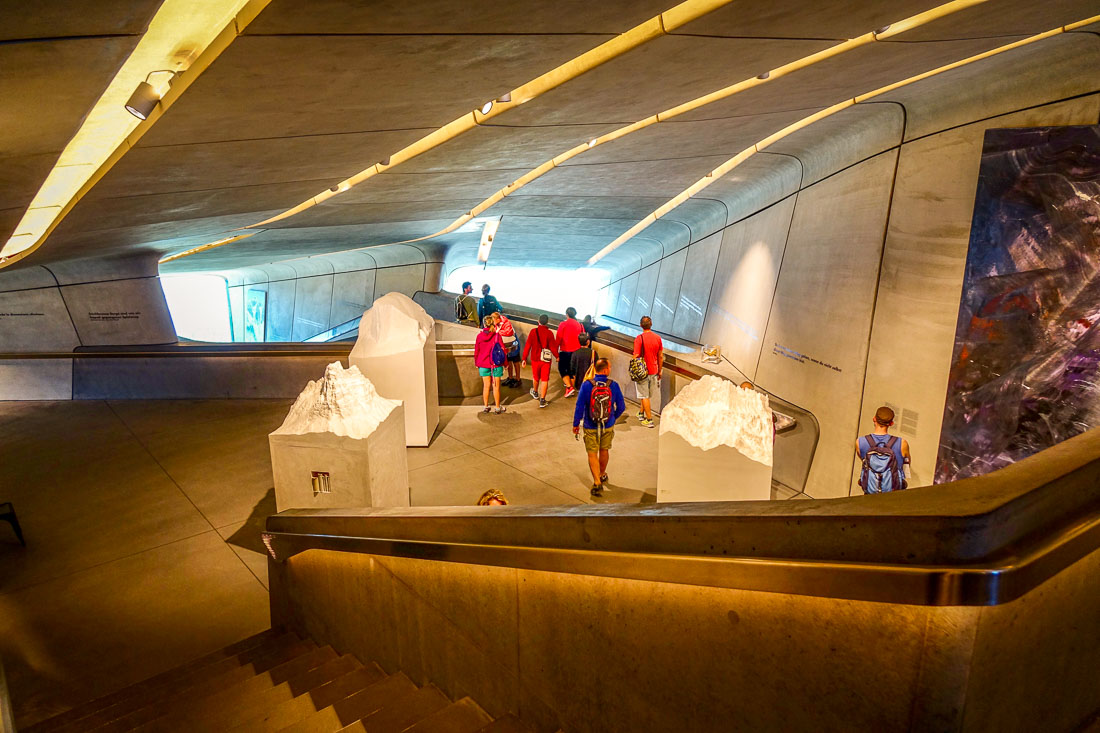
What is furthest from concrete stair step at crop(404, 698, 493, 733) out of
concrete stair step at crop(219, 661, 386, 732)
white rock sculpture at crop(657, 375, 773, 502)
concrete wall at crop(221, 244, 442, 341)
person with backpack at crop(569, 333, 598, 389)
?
concrete wall at crop(221, 244, 442, 341)

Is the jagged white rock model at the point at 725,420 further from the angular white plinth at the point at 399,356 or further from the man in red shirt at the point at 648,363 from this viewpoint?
the angular white plinth at the point at 399,356

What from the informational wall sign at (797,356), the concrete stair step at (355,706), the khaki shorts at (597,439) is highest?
the informational wall sign at (797,356)

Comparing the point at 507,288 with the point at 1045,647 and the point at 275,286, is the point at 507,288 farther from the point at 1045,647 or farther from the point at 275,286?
the point at 1045,647

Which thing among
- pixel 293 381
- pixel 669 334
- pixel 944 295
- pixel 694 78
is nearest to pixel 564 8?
pixel 694 78

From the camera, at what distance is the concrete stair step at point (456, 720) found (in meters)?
3.12

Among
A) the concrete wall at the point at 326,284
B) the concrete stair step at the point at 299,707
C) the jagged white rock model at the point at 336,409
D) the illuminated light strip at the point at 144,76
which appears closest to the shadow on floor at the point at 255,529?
the jagged white rock model at the point at 336,409

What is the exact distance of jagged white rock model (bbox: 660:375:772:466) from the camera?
222 inches

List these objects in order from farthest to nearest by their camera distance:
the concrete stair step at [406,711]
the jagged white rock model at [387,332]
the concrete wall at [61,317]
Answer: the concrete wall at [61,317], the jagged white rock model at [387,332], the concrete stair step at [406,711]

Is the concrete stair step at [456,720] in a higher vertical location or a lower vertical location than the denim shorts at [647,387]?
lower

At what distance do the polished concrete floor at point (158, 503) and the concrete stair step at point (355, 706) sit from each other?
2331 mm

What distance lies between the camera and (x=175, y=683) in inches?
178

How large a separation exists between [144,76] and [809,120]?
8.43 meters

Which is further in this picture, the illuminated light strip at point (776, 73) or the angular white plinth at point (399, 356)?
the angular white plinth at point (399, 356)

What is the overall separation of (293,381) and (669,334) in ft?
35.5
